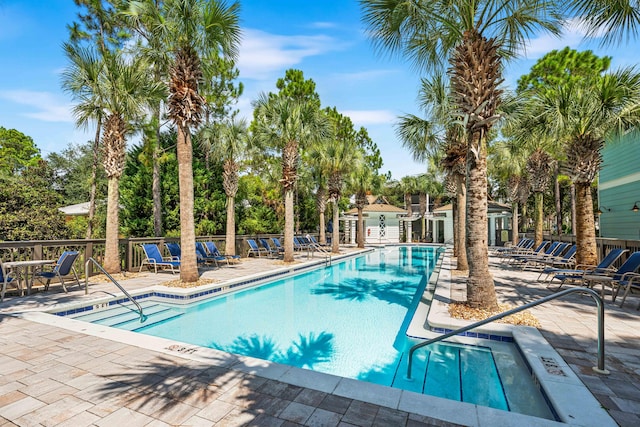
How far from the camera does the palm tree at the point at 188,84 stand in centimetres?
866

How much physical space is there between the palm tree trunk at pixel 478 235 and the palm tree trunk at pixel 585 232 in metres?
4.62

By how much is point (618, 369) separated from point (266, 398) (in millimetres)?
A: 3775

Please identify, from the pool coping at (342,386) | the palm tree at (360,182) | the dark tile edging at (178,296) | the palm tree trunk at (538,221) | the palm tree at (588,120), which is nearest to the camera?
the pool coping at (342,386)

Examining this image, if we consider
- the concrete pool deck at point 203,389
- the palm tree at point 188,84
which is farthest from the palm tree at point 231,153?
the concrete pool deck at point 203,389

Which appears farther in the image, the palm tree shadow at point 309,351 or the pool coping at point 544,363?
the palm tree shadow at point 309,351

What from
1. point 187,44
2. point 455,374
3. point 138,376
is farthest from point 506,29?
point 138,376

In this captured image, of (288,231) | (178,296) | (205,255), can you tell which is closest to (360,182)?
(288,231)

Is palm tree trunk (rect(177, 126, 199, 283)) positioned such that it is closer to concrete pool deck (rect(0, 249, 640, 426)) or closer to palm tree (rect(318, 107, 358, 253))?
concrete pool deck (rect(0, 249, 640, 426))

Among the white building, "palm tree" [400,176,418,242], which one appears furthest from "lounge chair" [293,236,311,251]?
"palm tree" [400,176,418,242]

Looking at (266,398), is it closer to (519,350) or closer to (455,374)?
(455,374)

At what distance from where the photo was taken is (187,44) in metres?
8.81

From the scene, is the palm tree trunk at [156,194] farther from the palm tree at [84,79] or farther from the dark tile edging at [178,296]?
the dark tile edging at [178,296]

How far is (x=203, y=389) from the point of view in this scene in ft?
10.1

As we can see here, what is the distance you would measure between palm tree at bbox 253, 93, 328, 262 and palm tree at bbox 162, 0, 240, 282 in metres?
5.20
